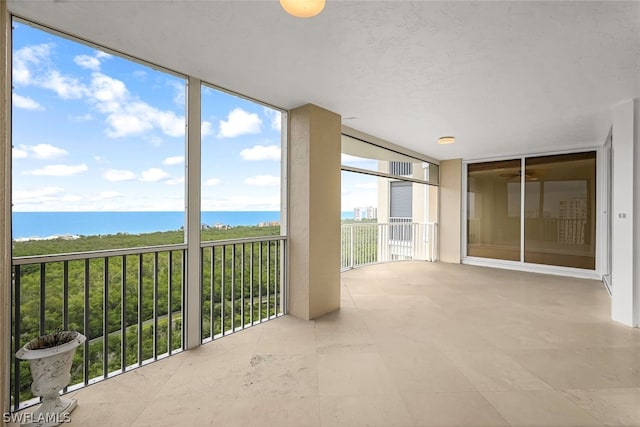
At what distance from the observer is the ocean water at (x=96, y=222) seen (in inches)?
71.4

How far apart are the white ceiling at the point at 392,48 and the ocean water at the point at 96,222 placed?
125 cm

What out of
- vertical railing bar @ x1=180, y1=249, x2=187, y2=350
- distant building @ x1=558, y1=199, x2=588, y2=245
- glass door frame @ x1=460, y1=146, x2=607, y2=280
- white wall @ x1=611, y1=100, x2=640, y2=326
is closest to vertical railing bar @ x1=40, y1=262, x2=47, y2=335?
vertical railing bar @ x1=180, y1=249, x2=187, y2=350

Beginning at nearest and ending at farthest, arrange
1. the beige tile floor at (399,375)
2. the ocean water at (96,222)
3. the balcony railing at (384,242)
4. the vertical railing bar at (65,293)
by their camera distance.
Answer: the beige tile floor at (399,375), the ocean water at (96,222), the vertical railing bar at (65,293), the balcony railing at (384,242)

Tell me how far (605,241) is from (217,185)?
611 cm

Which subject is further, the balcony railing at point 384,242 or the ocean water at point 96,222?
the balcony railing at point 384,242

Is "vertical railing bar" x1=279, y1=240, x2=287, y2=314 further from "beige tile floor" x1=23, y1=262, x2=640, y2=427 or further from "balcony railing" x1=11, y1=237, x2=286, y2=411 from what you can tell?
"beige tile floor" x1=23, y1=262, x2=640, y2=427

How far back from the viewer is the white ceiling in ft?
5.58

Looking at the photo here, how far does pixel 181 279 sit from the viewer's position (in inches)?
99.3

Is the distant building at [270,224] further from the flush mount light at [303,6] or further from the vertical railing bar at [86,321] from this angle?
the flush mount light at [303,6]

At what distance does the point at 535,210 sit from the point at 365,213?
14.2 ft

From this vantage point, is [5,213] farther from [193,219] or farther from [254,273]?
[254,273]

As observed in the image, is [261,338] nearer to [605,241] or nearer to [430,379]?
[430,379]

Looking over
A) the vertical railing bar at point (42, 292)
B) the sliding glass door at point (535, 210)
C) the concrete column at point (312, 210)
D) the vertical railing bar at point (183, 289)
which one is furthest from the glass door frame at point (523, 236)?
the vertical railing bar at point (42, 292)

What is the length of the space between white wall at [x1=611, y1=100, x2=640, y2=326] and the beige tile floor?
28cm
